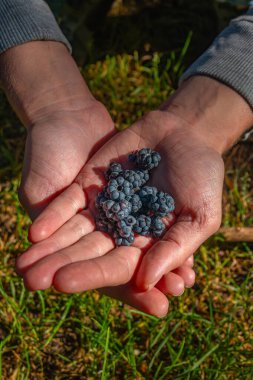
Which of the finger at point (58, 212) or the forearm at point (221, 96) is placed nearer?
the finger at point (58, 212)

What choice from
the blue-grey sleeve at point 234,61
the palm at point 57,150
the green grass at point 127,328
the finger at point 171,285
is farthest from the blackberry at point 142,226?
the blue-grey sleeve at point 234,61

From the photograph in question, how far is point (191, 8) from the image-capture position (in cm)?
372

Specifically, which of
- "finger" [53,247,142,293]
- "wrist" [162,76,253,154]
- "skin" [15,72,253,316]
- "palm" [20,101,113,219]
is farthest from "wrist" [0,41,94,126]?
"finger" [53,247,142,293]

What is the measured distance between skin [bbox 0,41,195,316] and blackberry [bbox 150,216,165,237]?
2.8 inches

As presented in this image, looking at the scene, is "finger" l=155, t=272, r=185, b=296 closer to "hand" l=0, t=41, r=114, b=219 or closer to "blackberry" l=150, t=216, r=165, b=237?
"blackberry" l=150, t=216, r=165, b=237

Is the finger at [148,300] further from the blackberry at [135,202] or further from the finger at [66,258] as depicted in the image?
the blackberry at [135,202]

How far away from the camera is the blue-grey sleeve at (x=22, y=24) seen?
2.59 m

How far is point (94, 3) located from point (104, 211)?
84.9 inches

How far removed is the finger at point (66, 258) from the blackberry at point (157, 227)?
0.60 feet

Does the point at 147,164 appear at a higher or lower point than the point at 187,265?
higher

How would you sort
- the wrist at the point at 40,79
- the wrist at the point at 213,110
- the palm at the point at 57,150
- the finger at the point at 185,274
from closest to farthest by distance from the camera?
1. the finger at the point at 185,274
2. the palm at the point at 57,150
3. the wrist at the point at 213,110
4. the wrist at the point at 40,79

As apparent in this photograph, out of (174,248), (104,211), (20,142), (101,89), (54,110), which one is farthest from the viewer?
(101,89)

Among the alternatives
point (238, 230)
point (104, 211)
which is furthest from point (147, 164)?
point (238, 230)

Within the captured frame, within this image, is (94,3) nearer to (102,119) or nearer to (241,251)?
(102,119)
